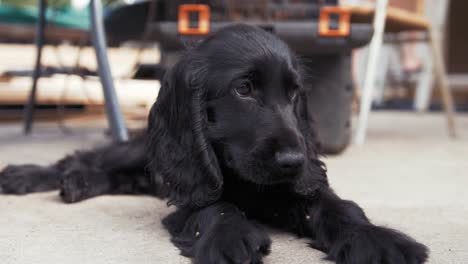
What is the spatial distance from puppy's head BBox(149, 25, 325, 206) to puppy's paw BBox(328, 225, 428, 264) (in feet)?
0.86

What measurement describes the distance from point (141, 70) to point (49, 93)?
194 centimetres

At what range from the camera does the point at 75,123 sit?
5625 mm

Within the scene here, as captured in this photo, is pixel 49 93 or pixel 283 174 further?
pixel 49 93

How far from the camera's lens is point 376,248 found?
1.29 meters

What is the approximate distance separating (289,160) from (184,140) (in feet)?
1.30

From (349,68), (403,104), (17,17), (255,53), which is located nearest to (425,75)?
(403,104)

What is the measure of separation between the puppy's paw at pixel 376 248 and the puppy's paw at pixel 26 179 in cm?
143

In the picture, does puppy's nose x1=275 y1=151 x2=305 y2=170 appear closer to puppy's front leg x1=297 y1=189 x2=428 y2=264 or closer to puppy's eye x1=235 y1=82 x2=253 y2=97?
puppy's front leg x1=297 y1=189 x2=428 y2=264

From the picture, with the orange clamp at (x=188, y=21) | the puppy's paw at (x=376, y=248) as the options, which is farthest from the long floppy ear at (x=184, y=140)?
the orange clamp at (x=188, y=21)

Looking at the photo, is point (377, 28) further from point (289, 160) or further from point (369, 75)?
point (289, 160)

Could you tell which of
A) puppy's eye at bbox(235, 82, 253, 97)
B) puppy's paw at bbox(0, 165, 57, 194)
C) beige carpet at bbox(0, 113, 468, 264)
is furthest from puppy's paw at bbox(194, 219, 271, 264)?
Result: puppy's paw at bbox(0, 165, 57, 194)

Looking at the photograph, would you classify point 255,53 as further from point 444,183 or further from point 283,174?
point 444,183

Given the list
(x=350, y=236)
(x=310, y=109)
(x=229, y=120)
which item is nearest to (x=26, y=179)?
(x=229, y=120)

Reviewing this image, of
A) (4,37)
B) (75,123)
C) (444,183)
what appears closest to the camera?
(444,183)
